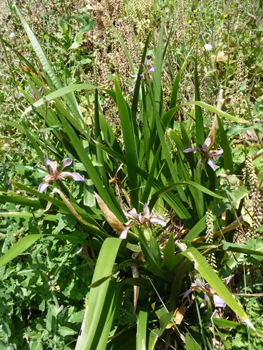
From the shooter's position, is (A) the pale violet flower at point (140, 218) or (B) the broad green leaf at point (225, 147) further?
(B) the broad green leaf at point (225, 147)

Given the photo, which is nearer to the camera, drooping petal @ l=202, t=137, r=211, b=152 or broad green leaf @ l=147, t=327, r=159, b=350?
broad green leaf @ l=147, t=327, r=159, b=350

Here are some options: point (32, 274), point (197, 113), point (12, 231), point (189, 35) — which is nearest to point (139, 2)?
point (189, 35)

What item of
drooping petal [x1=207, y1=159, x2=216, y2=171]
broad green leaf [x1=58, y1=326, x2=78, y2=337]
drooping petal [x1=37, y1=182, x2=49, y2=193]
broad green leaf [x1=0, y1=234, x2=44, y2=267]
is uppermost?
drooping petal [x1=37, y1=182, x2=49, y2=193]

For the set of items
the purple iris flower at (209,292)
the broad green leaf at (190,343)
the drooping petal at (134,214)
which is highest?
the drooping petal at (134,214)

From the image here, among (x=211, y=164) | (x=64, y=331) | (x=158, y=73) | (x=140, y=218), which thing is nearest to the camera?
(x=140, y=218)

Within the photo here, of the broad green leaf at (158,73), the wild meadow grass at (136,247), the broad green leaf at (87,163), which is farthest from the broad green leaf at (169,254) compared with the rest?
the broad green leaf at (158,73)

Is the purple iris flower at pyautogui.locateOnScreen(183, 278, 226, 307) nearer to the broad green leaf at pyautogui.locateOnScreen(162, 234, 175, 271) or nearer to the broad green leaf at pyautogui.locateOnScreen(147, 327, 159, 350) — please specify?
the broad green leaf at pyautogui.locateOnScreen(162, 234, 175, 271)

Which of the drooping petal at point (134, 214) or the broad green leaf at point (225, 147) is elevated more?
the broad green leaf at point (225, 147)

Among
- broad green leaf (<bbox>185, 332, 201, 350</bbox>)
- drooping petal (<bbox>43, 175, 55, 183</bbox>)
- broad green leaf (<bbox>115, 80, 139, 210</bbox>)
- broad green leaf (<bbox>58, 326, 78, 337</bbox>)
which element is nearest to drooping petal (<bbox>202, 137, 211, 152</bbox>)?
broad green leaf (<bbox>115, 80, 139, 210</bbox>)

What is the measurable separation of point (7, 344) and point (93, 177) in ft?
2.53

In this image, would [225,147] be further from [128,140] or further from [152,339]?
[152,339]

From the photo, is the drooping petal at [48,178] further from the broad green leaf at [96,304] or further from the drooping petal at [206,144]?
the drooping petal at [206,144]

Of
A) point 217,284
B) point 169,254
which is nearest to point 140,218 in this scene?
point 169,254

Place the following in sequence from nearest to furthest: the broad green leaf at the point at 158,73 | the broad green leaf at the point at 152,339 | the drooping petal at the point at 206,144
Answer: the broad green leaf at the point at 152,339
the drooping petal at the point at 206,144
the broad green leaf at the point at 158,73
